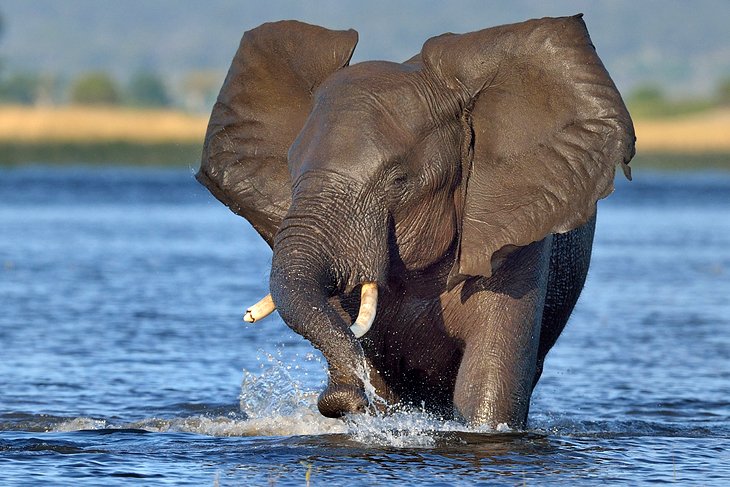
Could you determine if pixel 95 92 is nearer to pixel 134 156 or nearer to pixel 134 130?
pixel 134 130

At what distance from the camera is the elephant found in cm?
776

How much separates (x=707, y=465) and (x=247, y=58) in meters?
3.18

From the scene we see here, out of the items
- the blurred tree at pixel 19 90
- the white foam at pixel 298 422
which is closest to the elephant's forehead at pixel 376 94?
the white foam at pixel 298 422

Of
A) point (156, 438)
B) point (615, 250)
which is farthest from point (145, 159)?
point (156, 438)

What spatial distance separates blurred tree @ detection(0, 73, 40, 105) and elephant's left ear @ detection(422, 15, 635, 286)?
119227 millimetres

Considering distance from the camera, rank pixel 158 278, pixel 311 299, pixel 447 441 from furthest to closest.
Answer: pixel 158 278, pixel 447 441, pixel 311 299

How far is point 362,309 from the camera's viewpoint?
24.7 ft

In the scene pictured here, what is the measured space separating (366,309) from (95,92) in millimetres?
113565

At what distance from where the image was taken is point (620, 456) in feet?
29.1

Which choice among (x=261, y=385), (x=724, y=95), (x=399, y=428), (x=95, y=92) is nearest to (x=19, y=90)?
(x=95, y=92)

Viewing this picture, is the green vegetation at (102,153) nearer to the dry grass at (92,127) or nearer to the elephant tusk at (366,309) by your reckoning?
the dry grass at (92,127)

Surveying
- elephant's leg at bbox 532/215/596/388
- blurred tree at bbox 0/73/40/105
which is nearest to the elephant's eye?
elephant's leg at bbox 532/215/596/388

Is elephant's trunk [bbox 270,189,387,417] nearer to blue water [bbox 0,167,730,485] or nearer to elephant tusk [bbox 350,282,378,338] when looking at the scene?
elephant tusk [bbox 350,282,378,338]

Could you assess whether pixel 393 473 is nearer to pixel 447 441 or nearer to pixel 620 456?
pixel 447 441
